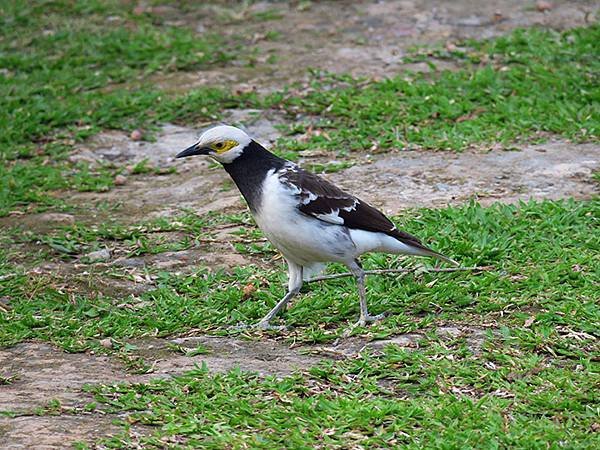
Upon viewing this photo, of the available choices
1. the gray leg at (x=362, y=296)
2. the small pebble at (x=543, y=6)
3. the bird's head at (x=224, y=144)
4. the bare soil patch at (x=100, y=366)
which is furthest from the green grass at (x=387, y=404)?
the small pebble at (x=543, y=6)

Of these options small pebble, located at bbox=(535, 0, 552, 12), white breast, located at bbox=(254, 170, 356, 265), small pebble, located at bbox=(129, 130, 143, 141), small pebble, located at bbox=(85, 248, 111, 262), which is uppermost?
white breast, located at bbox=(254, 170, 356, 265)

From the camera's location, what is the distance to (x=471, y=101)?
33.4ft

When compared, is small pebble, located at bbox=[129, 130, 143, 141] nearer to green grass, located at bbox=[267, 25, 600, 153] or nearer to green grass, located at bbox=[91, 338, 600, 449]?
green grass, located at bbox=[267, 25, 600, 153]

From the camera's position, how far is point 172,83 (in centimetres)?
1122

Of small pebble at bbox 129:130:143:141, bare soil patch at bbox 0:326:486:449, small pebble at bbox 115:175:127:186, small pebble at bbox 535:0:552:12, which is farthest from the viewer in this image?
small pebble at bbox 535:0:552:12

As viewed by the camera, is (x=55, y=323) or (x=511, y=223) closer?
(x=55, y=323)

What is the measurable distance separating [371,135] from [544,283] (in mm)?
3201

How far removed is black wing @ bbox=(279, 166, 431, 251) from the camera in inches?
255

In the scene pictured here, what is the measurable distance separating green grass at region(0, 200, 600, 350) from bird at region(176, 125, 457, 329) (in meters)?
0.25

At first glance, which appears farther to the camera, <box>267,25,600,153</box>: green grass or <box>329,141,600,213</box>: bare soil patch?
<box>267,25,600,153</box>: green grass

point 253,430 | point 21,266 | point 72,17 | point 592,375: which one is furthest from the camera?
point 72,17

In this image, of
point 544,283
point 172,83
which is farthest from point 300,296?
point 172,83

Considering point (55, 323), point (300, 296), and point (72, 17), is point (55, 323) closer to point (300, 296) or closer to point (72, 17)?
point (300, 296)

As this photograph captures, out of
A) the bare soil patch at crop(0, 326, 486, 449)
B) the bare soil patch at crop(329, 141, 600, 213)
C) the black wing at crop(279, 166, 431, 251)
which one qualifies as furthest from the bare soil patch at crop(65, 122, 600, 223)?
the bare soil patch at crop(0, 326, 486, 449)
